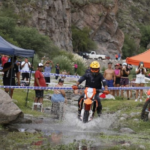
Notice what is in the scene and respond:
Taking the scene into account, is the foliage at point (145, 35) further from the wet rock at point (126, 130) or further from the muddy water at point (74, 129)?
the wet rock at point (126, 130)

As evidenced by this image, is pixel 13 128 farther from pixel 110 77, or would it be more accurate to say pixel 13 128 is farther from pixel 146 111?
pixel 110 77

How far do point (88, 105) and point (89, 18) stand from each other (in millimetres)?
80180

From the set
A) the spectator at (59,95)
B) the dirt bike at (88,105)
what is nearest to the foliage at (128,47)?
the spectator at (59,95)

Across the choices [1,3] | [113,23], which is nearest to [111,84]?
[1,3]

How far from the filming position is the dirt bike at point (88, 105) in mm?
12305

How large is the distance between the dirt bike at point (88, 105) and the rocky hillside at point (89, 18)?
5431 cm

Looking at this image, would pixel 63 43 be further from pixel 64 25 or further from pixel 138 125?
pixel 138 125

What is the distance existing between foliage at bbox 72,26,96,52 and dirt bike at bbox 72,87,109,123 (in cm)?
7359

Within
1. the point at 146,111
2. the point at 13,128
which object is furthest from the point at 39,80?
the point at 13,128

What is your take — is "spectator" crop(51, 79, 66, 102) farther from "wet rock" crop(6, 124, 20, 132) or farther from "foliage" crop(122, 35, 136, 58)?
"foliage" crop(122, 35, 136, 58)

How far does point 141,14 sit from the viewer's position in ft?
415

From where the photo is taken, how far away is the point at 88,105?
12312 mm

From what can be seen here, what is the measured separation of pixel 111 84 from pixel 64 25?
57358 millimetres

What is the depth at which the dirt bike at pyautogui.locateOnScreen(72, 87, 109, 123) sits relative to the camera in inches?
484
